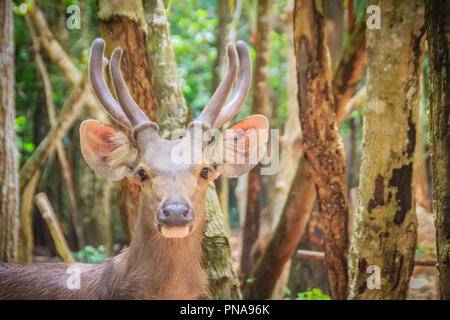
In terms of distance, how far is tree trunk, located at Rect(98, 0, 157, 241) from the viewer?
140 inches

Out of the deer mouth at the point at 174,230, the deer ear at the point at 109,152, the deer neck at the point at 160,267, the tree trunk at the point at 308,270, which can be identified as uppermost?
the deer ear at the point at 109,152

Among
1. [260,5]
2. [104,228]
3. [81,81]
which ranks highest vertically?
[260,5]

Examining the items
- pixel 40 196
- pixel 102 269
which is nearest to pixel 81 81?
pixel 40 196

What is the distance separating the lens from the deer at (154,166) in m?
2.73

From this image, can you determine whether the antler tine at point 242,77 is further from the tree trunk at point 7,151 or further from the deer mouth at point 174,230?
the tree trunk at point 7,151

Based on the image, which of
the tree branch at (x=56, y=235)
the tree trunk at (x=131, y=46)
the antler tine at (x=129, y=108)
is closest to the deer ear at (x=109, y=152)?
the antler tine at (x=129, y=108)

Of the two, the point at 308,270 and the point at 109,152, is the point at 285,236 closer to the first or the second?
the point at 308,270

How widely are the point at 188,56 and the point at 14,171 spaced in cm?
322

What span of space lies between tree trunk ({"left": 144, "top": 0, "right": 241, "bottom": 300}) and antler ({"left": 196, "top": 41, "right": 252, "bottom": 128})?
3.09ft

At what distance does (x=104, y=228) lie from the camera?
9.01 m

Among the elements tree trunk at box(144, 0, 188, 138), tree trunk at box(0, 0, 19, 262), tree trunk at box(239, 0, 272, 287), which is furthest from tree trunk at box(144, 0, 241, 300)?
tree trunk at box(239, 0, 272, 287)

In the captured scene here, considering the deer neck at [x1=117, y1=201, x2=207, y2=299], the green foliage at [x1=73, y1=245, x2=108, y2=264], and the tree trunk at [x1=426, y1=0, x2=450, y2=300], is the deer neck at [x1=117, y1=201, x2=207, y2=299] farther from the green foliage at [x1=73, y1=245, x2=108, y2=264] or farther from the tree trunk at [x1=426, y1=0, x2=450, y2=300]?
the green foliage at [x1=73, y1=245, x2=108, y2=264]

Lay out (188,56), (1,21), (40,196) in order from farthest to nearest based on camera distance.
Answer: (188,56)
(40,196)
(1,21)
